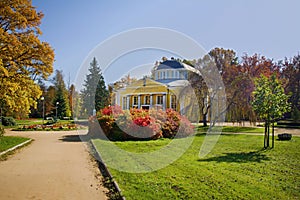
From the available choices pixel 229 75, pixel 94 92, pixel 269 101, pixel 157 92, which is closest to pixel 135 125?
pixel 269 101

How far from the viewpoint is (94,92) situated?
4334cm

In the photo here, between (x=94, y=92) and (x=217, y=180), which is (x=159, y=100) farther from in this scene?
(x=217, y=180)

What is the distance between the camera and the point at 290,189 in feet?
19.2

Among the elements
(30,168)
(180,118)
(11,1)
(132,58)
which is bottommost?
(30,168)

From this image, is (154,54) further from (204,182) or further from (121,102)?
(121,102)

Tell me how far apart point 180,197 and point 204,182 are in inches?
47.6

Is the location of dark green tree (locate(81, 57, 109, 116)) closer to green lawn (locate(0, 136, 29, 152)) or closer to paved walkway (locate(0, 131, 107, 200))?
green lawn (locate(0, 136, 29, 152))

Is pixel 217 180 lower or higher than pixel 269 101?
lower

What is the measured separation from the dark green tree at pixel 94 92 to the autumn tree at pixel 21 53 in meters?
26.6

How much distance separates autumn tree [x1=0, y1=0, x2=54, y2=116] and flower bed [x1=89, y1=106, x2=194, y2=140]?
432 cm

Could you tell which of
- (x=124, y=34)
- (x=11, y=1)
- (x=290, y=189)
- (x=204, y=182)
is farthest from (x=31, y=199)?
(x=11, y=1)

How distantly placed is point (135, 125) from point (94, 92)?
29.4m

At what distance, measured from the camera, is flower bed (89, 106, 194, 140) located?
15320mm

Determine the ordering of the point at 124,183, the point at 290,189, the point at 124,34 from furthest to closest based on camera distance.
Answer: the point at 124,34, the point at 124,183, the point at 290,189
